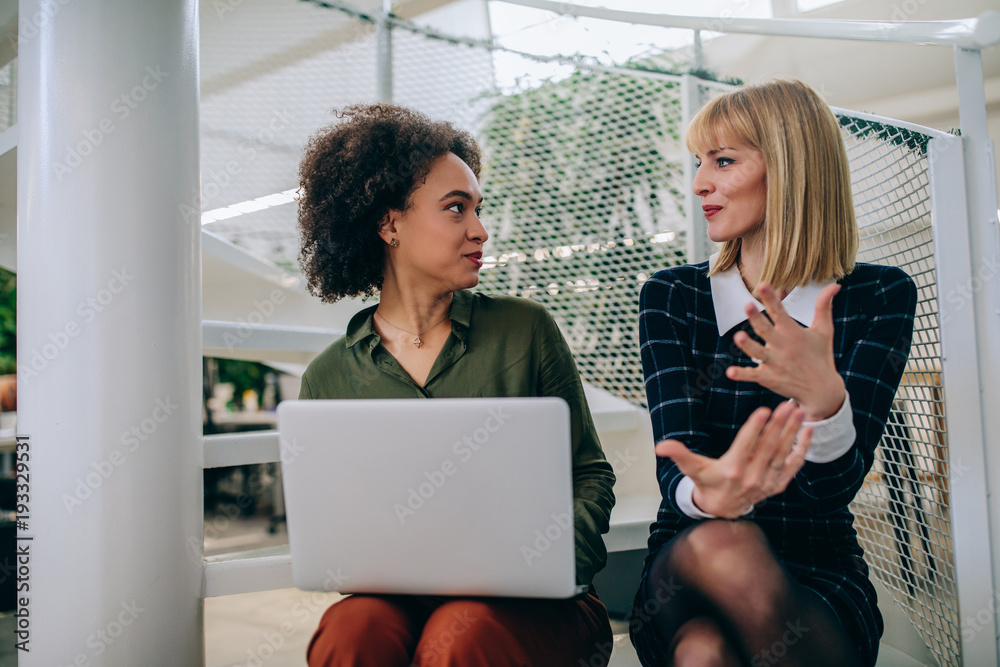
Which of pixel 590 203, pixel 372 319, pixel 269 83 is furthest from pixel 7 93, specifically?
pixel 590 203

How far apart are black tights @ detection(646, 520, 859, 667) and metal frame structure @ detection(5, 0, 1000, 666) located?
1.79 feet

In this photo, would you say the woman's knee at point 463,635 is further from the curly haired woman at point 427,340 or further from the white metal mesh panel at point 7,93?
the white metal mesh panel at point 7,93

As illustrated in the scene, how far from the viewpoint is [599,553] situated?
3.71ft

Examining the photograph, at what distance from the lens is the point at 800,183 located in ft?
3.76

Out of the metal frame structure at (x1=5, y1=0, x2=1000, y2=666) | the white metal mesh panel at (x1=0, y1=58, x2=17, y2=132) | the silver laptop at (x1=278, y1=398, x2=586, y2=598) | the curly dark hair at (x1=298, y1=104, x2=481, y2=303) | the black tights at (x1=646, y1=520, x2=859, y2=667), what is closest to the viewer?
the silver laptop at (x1=278, y1=398, x2=586, y2=598)

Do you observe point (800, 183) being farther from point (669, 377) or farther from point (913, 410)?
point (913, 410)

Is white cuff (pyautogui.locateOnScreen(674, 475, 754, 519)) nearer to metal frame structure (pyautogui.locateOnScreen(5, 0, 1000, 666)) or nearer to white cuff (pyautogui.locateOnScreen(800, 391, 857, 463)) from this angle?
white cuff (pyautogui.locateOnScreen(800, 391, 857, 463))

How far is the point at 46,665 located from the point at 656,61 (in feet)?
8.19

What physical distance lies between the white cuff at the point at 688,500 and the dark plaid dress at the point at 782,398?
0.09ft

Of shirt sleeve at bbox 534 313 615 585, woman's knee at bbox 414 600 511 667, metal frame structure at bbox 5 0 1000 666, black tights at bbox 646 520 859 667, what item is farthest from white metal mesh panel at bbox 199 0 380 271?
black tights at bbox 646 520 859 667

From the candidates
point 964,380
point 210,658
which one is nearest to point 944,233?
point 964,380

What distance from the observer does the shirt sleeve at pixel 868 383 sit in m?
0.99

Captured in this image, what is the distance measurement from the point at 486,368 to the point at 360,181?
0.52m

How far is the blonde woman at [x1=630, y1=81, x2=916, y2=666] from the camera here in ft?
2.94
